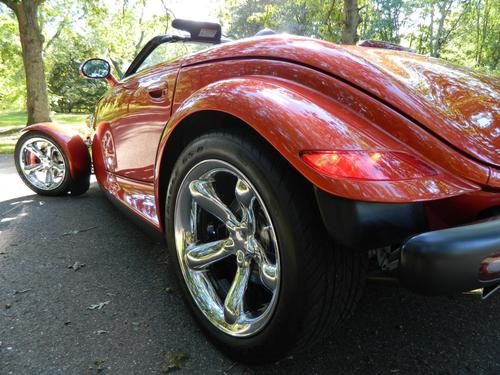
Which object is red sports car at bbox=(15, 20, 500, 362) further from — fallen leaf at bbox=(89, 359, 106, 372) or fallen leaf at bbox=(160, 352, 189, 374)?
fallen leaf at bbox=(89, 359, 106, 372)

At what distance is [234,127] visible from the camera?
1.69m

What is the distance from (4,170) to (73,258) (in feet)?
14.8

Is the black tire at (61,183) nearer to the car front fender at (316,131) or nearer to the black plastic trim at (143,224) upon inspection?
the black plastic trim at (143,224)

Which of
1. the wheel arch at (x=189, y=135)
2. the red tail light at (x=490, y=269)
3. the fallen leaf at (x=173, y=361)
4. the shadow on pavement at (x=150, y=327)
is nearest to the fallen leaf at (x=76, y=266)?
the shadow on pavement at (x=150, y=327)

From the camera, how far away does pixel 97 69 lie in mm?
3877

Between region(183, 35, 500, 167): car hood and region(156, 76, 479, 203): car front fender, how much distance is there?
0.43 ft

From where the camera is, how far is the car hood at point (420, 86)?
143cm

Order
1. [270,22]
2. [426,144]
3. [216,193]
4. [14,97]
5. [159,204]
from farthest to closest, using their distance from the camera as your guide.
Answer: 1. [14,97]
2. [270,22]
3. [159,204]
4. [216,193]
5. [426,144]

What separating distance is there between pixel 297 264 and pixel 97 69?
10.7 ft

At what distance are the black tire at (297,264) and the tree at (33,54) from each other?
39.2 feet

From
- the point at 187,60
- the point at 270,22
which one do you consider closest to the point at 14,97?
the point at 270,22

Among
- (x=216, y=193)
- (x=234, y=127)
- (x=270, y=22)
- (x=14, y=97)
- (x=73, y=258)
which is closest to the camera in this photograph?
(x=234, y=127)

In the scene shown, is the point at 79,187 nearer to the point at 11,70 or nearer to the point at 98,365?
the point at 98,365

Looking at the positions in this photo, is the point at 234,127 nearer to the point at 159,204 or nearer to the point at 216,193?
the point at 216,193
